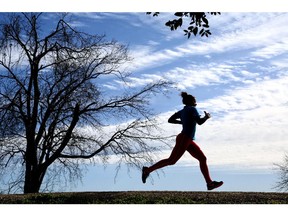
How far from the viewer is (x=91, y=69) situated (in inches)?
652

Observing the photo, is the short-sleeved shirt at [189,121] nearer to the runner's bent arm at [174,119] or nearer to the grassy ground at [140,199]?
the runner's bent arm at [174,119]

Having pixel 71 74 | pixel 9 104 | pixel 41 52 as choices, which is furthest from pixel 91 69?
pixel 9 104

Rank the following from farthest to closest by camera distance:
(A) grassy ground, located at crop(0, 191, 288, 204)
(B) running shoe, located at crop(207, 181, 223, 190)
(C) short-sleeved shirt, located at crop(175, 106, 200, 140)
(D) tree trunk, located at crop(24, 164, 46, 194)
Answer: (D) tree trunk, located at crop(24, 164, 46, 194)
(A) grassy ground, located at crop(0, 191, 288, 204)
(B) running shoe, located at crop(207, 181, 223, 190)
(C) short-sleeved shirt, located at crop(175, 106, 200, 140)

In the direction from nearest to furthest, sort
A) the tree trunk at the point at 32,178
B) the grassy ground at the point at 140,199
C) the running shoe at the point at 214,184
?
the running shoe at the point at 214,184
the grassy ground at the point at 140,199
the tree trunk at the point at 32,178

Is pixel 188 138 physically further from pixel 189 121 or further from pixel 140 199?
pixel 140 199

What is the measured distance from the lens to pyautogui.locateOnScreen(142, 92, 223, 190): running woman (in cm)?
927

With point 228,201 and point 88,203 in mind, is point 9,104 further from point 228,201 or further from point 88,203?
point 228,201

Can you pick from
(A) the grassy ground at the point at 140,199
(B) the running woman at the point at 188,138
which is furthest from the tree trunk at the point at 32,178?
(B) the running woman at the point at 188,138

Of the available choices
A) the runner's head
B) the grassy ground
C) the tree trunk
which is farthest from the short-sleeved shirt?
the tree trunk

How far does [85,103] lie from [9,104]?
263cm

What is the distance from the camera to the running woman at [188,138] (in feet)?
30.4

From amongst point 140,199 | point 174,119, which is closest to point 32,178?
point 140,199

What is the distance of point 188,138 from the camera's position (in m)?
9.27

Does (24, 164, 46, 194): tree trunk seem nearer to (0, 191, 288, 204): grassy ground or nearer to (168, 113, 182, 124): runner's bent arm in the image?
(0, 191, 288, 204): grassy ground
